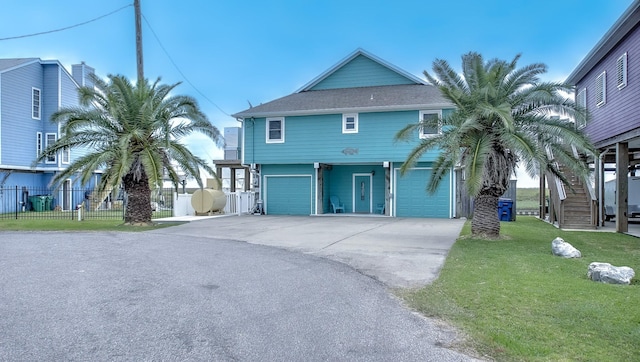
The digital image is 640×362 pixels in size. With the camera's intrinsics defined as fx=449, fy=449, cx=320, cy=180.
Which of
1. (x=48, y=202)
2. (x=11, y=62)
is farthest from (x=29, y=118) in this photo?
(x=48, y=202)

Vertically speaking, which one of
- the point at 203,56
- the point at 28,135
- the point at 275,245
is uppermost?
the point at 203,56

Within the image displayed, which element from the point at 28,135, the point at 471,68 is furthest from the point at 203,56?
the point at 471,68

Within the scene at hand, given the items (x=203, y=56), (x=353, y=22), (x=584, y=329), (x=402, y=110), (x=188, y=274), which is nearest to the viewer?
(x=584, y=329)

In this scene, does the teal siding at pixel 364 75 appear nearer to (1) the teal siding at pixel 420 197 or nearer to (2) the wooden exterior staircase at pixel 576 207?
(1) the teal siding at pixel 420 197

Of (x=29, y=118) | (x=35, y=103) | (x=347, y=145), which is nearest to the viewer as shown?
(x=347, y=145)

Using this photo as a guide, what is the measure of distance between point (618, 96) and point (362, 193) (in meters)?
12.0

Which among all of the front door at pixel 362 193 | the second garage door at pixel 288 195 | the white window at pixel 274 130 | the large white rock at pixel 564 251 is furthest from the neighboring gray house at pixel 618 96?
the white window at pixel 274 130

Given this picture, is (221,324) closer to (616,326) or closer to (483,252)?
(616,326)

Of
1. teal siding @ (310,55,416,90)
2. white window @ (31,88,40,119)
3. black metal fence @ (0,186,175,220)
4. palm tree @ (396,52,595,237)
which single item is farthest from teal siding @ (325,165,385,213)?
white window @ (31,88,40,119)

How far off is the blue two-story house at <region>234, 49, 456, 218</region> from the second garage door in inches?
2.0

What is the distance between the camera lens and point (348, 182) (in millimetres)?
23531

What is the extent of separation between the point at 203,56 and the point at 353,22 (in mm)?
9114

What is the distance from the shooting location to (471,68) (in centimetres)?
1195

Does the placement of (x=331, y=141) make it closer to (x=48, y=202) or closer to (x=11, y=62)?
(x=48, y=202)
